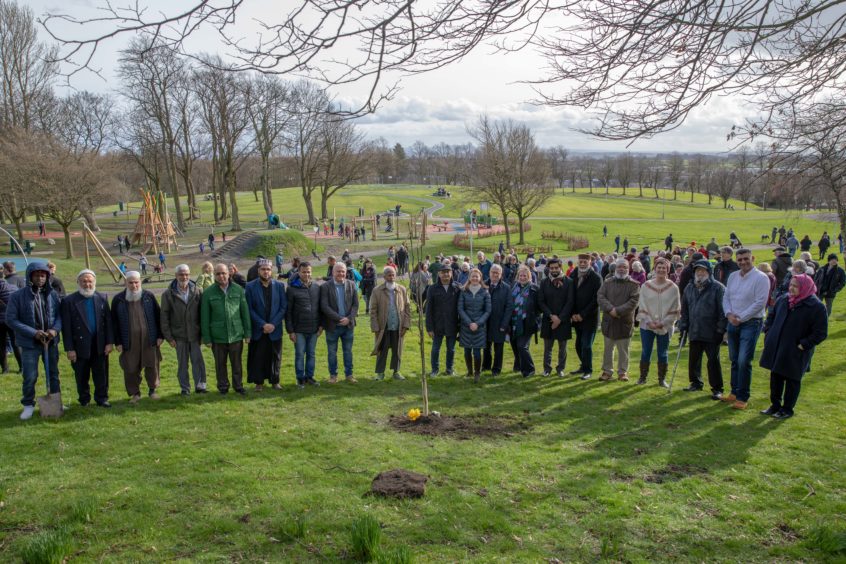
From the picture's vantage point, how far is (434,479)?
559 cm

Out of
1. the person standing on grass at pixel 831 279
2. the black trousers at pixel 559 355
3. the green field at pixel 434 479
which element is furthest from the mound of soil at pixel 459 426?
the person standing on grass at pixel 831 279

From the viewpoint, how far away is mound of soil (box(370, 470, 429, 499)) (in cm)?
517

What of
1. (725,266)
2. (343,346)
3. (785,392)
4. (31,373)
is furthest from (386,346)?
(725,266)

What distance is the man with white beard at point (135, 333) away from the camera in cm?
809

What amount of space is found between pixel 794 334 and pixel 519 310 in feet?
13.6

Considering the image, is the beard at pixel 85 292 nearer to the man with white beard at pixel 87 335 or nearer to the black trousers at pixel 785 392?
the man with white beard at pixel 87 335

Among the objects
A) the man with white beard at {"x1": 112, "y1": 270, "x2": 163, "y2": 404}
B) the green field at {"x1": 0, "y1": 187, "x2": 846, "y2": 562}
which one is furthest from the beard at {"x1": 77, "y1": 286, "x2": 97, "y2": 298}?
the green field at {"x1": 0, "y1": 187, "x2": 846, "y2": 562}

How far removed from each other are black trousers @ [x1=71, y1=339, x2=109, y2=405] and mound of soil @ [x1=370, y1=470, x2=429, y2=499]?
4768 millimetres

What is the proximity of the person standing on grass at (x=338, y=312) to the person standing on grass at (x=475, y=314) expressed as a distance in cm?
188

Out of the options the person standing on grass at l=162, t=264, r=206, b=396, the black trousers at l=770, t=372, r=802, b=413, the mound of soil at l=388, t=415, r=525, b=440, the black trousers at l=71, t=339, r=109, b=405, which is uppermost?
the person standing on grass at l=162, t=264, r=206, b=396

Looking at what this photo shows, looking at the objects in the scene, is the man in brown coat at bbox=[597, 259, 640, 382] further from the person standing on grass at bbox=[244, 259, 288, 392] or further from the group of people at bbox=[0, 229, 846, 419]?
the person standing on grass at bbox=[244, 259, 288, 392]

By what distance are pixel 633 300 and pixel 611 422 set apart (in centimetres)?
276

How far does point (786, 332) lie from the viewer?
744 centimetres

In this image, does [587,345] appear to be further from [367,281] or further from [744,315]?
[367,281]
